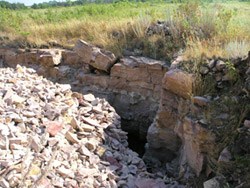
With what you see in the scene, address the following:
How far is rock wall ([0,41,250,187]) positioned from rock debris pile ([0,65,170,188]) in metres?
0.61

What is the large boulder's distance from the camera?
7047mm

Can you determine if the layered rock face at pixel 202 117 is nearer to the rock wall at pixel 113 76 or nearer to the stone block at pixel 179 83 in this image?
the stone block at pixel 179 83

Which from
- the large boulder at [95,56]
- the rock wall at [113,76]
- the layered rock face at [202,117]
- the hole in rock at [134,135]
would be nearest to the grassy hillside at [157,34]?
the large boulder at [95,56]

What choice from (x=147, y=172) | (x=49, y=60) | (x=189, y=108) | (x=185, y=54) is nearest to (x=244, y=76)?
(x=189, y=108)

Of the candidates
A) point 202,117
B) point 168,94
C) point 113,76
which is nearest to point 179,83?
point 168,94

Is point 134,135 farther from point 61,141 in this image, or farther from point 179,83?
point 61,141

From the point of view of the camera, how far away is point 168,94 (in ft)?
17.7

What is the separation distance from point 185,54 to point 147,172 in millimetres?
1883

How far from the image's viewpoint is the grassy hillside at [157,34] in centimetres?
586

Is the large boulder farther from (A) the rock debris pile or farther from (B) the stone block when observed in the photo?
(B) the stone block

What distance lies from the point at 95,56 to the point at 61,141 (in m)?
2.91

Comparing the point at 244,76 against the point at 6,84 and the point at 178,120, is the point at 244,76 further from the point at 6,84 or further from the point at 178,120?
the point at 6,84

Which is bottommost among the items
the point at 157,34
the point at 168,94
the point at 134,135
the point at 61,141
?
the point at 134,135

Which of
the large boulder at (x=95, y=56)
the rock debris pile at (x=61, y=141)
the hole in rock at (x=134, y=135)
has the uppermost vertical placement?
the large boulder at (x=95, y=56)
